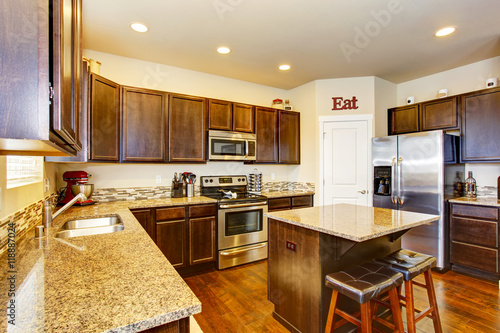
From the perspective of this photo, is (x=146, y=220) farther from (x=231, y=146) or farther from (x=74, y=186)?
(x=231, y=146)

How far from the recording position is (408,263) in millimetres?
1839

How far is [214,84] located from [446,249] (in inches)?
155

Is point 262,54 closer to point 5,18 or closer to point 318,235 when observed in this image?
point 318,235

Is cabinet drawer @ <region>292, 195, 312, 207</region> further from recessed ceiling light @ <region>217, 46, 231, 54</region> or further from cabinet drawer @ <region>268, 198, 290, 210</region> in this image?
recessed ceiling light @ <region>217, 46, 231, 54</region>

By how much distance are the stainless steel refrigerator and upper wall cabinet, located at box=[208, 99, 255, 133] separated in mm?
2011

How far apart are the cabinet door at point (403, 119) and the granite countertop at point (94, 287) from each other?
13.3 feet

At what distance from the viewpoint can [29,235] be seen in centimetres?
159

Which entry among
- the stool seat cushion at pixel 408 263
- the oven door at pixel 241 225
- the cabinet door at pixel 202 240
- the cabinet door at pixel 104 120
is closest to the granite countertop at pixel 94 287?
the cabinet door at pixel 104 120

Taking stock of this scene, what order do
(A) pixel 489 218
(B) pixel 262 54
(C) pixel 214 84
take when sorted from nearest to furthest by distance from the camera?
(A) pixel 489 218, (B) pixel 262 54, (C) pixel 214 84

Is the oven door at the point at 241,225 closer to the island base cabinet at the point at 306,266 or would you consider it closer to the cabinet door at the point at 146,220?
the cabinet door at the point at 146,220

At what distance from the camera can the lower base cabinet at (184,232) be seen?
289 centimetres

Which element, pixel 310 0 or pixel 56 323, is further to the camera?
pixel 310 0

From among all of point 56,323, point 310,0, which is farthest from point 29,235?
point 310,0

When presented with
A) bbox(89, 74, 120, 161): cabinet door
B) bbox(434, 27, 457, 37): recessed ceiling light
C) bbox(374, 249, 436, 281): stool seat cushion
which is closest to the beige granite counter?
bbox(374, 249, 436, 281): stool seat cushion
